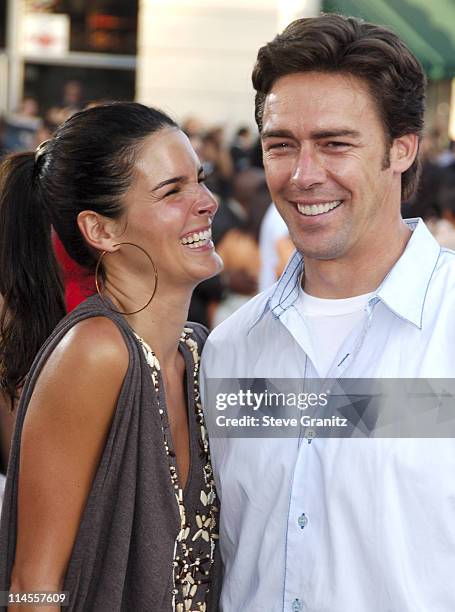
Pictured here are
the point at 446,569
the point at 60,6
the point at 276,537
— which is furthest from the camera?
the point at 60,6

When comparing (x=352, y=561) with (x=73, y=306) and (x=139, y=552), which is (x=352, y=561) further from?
(x=73, y=306)

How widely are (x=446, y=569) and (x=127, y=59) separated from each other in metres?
15.3

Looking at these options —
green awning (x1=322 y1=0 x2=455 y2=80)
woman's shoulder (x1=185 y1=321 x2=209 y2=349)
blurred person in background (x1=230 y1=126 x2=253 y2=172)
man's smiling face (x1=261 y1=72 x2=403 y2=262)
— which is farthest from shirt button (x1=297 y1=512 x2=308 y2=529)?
green awning (x1=322 y1=0 x2=455 y2=80)

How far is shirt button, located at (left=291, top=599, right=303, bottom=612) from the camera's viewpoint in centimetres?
258

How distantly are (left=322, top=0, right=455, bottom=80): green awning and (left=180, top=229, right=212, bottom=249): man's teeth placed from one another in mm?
12685

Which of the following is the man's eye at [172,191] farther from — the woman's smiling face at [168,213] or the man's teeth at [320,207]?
the man's teeth at [320,207]

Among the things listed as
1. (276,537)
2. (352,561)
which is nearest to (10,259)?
(276,537)

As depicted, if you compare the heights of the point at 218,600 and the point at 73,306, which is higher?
the point at 73,306

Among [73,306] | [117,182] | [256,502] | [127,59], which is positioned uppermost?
[127,59]

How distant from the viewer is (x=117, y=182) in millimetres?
2881

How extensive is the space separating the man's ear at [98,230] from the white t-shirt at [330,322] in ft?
1.86

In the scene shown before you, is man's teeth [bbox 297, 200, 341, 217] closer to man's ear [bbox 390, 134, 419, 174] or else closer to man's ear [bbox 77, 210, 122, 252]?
man's ear [bbox 390, 134, 419, 174]

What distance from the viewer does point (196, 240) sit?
300 centimetres

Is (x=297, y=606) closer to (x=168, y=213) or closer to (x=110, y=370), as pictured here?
(x=110, y=370)
